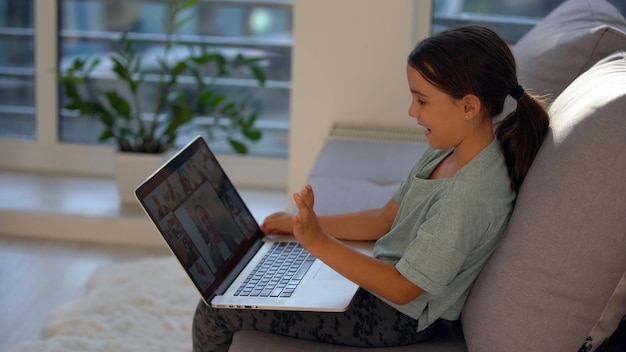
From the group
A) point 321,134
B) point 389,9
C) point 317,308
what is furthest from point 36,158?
point 317,308

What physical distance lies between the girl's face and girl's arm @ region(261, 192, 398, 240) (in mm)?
356

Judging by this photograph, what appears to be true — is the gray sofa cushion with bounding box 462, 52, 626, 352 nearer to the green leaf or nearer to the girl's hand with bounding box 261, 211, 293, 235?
the girl's hand with bounding box 261, 211, 293, 235

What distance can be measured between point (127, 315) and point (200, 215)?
3.27 ft

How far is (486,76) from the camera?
1.50 meters

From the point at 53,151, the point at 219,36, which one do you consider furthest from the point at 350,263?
the point at 53,151

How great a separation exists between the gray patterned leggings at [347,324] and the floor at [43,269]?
3.52 ft

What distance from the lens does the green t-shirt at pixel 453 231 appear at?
145 centimetres

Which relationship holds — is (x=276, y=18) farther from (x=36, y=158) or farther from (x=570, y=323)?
(x=570, y=323)

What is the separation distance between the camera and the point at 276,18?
3828 millimetres

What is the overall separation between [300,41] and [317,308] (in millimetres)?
1974

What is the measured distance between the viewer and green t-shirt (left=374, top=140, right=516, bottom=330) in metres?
1.45

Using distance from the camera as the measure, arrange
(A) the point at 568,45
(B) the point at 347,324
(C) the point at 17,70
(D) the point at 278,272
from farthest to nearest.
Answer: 1. (C) the point at 17,70
2. (A) the point at 568,45
3. (D) the point at 278,272
4. (B) the point at 347,324

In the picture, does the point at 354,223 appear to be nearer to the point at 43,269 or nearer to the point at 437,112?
the point at 437,112

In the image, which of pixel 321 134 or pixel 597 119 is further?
pixel 321 134
